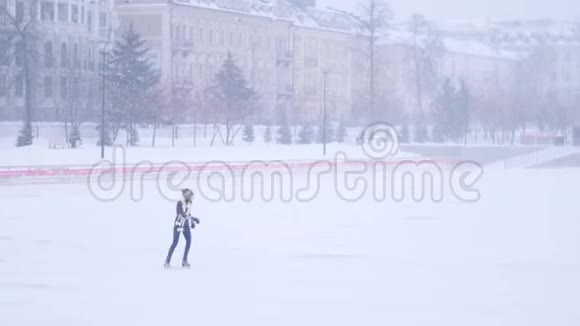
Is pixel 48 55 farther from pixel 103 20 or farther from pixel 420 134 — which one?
pixel 420 134

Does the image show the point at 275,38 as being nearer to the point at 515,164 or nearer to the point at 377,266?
the point at 515,164

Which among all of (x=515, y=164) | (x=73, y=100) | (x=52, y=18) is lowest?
(x=515, y=164)

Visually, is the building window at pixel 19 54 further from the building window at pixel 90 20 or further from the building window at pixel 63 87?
the building window at pixel 90 20

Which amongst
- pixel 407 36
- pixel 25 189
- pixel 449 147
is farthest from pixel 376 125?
pixel 25 189

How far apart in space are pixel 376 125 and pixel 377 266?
52.4m

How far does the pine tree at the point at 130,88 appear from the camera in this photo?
5597 centimetres

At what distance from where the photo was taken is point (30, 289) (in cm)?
1465

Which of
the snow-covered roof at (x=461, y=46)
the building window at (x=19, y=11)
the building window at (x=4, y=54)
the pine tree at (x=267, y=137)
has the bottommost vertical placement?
the pine tree at (x=267, y=137)

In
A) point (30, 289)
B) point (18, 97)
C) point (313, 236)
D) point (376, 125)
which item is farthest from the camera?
point (376, 125)

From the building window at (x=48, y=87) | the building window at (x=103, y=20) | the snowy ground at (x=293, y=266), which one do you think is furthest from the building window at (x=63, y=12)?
the snowy ground at (x=293, y=266)

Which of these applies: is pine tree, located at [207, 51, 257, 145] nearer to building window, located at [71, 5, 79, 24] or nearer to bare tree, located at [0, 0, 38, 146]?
building window, located at [71, 5, 79, 24]

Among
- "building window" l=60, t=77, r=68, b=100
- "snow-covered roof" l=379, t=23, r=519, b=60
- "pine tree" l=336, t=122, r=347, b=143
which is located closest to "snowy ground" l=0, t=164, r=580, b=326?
"building window" l=60, t=77, r=68, b=100

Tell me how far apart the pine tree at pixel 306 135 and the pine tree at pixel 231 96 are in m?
3.71

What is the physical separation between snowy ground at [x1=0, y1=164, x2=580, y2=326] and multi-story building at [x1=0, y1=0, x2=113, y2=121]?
3216 centimetres
